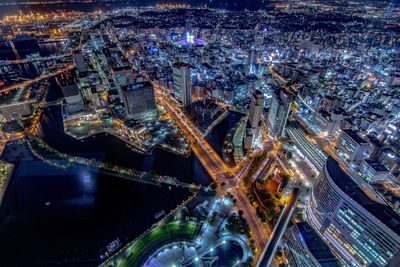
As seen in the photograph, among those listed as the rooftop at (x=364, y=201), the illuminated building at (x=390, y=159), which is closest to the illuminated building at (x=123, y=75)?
the rooftop at (x=364, y=201)

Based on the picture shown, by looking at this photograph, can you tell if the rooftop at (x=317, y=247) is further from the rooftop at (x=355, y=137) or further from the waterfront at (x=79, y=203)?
the rooftop at (x=355, y=137)

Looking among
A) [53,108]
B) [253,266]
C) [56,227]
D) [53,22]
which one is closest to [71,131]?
[53,108]

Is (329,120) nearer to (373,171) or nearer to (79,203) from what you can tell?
(373,171)

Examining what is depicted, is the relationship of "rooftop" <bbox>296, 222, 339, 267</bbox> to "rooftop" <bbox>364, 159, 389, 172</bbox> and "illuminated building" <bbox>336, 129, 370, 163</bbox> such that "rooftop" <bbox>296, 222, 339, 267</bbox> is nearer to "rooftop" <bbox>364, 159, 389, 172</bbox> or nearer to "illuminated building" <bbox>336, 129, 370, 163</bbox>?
"rooftop" <bbox>364, 159, 389, 172</bbox>

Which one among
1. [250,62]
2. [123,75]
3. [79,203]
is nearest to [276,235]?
[79,203]

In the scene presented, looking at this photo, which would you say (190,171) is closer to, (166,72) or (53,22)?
(166,72)

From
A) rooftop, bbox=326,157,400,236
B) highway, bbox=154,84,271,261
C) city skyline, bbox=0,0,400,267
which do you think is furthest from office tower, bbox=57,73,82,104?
rooftop, bbox=326,157,400,236
